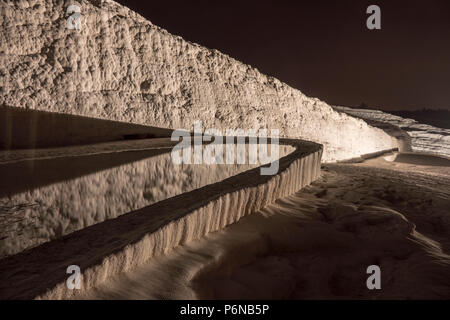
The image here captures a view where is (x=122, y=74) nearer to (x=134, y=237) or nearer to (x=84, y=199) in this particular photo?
(x=84, y=199)

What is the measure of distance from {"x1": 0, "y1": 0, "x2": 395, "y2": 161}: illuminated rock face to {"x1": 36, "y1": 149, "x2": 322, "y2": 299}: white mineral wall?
3.46 metres

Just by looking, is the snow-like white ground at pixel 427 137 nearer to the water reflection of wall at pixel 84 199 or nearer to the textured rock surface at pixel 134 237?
the water reflection of wall at pixel 84 199

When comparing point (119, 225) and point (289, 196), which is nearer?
point (119, 225)

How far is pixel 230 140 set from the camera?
22.0ft

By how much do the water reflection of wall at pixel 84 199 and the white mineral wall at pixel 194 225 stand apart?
5.52 ft

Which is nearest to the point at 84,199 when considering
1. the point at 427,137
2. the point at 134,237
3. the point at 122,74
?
the point at 134,237

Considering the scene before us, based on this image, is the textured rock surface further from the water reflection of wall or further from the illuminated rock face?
the illuminated rock face

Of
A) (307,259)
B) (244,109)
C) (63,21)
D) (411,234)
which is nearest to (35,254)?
(307,259)

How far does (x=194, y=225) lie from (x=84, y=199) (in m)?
1.83

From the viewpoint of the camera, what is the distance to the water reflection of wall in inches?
134

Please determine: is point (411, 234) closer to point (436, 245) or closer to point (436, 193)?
point (436, 245)

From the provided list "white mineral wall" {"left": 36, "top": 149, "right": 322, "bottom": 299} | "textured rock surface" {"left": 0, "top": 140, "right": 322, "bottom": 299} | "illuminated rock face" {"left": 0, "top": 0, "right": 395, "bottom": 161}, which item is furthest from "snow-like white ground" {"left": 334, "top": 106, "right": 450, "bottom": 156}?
"textured rock surface" {"left": 0, "top": 140, "right": 322, "bottom": 299}

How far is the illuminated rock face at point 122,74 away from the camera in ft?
17.3
